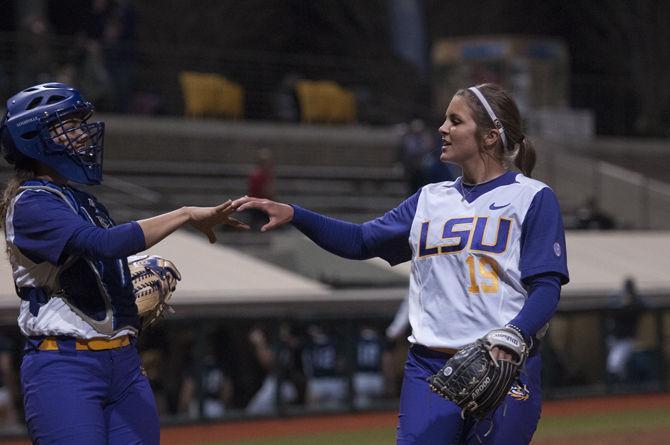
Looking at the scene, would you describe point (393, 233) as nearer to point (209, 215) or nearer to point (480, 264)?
point (480, 264)

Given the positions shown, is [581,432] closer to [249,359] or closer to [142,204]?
[249,359]

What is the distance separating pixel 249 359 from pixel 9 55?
8030 mm

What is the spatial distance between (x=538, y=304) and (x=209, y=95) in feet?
57.5

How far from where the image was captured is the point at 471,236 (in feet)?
15.8

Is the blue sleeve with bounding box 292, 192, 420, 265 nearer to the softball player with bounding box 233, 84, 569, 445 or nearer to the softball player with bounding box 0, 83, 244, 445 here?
the softball player with bounding box 233, 84, 569, 445

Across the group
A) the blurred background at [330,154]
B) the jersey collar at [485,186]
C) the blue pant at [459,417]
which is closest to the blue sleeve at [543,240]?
the jersey collar at [485,186]

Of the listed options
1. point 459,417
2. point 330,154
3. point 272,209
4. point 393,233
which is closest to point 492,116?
point 393,233

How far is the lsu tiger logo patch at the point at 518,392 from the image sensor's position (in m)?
4.77

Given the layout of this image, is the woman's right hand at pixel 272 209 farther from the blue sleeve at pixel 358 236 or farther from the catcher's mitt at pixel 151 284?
the catcher's mitt at pixel 151 284

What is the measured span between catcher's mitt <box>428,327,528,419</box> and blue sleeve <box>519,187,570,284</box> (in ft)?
0.87

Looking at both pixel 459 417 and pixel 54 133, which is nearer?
pixel 459 417

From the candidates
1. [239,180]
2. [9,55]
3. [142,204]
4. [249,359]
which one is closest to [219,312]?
[249,359]

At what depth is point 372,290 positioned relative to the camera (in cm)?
1608

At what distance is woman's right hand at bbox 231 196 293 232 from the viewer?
514 cm
